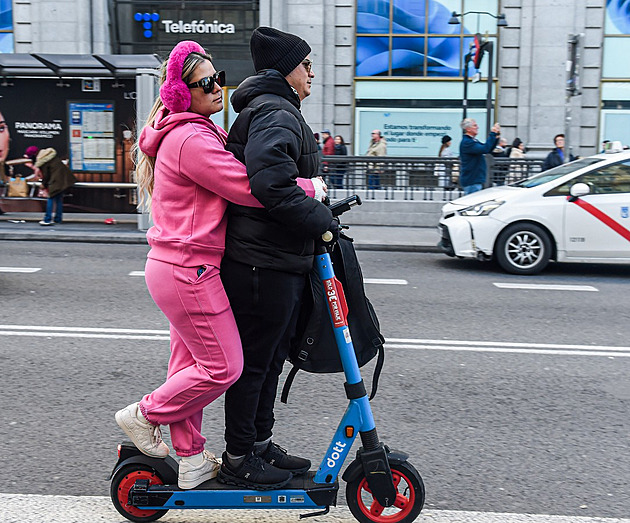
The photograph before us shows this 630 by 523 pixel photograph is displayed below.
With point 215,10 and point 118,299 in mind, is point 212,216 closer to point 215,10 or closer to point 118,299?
point 118,299

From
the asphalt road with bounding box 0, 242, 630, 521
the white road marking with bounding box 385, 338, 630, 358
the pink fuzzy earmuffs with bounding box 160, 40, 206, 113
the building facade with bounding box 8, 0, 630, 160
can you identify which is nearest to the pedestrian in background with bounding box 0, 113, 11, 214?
the building facade with bounding box 8, 0, 630, 160

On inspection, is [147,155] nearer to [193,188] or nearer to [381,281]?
[193,188]

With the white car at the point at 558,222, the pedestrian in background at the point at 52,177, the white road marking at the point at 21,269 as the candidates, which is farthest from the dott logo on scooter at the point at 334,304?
the pedestrian in background at the point at 52,177

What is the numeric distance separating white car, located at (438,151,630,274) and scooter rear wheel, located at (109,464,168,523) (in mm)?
7795

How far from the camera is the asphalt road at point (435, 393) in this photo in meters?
3.80

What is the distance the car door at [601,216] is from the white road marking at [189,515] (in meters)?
7.24

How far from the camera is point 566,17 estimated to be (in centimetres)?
2038

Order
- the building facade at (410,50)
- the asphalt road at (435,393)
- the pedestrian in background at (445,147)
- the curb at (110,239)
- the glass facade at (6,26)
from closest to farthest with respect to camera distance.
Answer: the asphalt road at (435,393)
the curb at (110,239)
the pedestrian in background at (445,147)
the building facade at (410,50)
the glass facade at (6,26)

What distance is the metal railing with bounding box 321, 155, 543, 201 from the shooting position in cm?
1522

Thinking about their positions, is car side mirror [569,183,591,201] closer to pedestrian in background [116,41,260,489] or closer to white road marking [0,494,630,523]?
white road marking [0,494,630,523]

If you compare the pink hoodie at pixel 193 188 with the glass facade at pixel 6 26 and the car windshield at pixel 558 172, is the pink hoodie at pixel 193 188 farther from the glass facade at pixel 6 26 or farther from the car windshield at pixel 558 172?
the glass facade at pixel 6 26

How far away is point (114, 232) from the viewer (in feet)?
45.0

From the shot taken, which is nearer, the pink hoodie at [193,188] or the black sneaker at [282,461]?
the pink hoodie at [193,188]

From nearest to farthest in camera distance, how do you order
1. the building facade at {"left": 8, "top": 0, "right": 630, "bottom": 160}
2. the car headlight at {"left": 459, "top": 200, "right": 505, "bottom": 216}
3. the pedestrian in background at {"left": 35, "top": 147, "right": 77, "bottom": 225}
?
the car headlight at {"left": 459, "top": 200, "right": 505, "bottom": 216} < the pedestrian in background at {"left": 35, "top": 147, "right": 77, "bottom": 225} < the building facade at {"left": 8, "top": 0, "right": 630, "bottom": 160}
